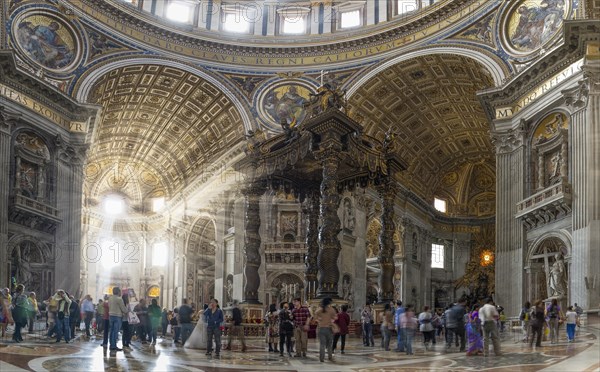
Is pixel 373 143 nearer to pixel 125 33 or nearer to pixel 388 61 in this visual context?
pixel 388 61

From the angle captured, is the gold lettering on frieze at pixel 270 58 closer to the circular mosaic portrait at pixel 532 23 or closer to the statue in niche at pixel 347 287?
the circular mosaic portrait at pixel 532 23

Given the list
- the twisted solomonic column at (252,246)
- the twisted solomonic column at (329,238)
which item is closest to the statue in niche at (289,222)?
the twisted solomonic column at (252,246)

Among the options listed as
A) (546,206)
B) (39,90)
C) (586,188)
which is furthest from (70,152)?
(586,188)

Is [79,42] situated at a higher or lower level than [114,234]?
higher

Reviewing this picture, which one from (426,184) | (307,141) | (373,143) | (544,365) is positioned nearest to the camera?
(544,365)

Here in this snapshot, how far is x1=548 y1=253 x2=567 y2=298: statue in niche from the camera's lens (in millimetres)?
22859

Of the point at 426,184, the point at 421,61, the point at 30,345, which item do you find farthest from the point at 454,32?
the point at 30,345

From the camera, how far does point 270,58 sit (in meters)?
33.8

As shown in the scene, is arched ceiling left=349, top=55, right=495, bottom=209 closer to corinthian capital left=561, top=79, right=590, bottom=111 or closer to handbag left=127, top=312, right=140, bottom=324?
corinthian capital left=561, top=79, right=590, bottom=111

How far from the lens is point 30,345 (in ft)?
50.8

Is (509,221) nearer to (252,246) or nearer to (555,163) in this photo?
(555,163)

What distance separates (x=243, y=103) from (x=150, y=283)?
55.0 feet

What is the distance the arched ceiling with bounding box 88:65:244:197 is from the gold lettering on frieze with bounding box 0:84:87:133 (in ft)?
5.90

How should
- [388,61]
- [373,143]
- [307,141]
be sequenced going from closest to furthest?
1. [307,141]
2. [373,143]
3. [388,61]
